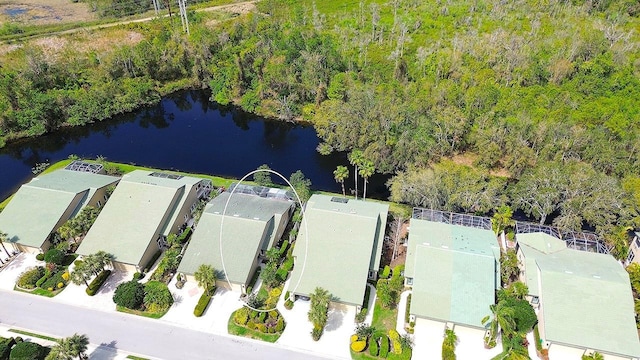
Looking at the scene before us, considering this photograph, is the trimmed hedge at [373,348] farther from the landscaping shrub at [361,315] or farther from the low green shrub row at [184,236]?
the low green shrub row at [184,236]

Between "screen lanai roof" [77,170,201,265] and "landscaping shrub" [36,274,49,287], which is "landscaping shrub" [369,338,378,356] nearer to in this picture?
"screen lanai roof" [77,170,201,265]

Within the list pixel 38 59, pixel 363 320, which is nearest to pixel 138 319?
pixel 363 320

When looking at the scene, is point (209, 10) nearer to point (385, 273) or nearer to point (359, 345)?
point (385, 273)

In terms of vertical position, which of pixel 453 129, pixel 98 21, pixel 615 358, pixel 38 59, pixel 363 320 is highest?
pixel 98 21

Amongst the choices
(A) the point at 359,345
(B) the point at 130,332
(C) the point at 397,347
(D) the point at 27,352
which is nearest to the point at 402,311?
(C) the point at 397,347

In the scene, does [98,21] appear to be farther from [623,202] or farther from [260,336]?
[623,202]
